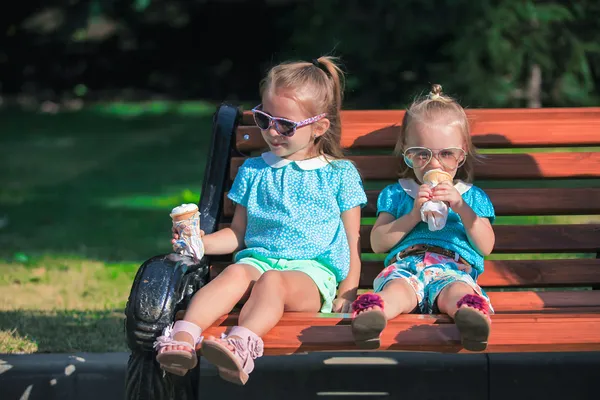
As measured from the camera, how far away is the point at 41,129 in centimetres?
1432

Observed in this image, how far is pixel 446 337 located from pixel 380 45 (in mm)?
9630

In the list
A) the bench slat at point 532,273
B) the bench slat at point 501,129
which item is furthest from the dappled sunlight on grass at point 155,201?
the bench slat at point 532,273

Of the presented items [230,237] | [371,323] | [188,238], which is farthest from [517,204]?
[188,238]

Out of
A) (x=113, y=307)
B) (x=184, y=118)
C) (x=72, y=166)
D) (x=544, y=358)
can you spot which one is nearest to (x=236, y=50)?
(x=184, y=118)

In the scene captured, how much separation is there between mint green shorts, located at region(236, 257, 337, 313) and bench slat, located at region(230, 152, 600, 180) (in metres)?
0.58

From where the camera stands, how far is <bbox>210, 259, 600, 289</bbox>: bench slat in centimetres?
412

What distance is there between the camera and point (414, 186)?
4.03 meters

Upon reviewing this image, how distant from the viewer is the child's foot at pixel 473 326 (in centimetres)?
315

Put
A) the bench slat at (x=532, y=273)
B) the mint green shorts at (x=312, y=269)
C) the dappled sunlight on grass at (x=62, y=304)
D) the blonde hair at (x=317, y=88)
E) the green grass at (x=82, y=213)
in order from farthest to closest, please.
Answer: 1. the green grass at (x=82, y=213)
2. the dappled sunlight on grass at (x=62, y=304)
3. the bench slat at (x=532, y=273)
4. the blonde hair at (x=317, y=88)
5. the mint green shorts at (x=312, y=269)

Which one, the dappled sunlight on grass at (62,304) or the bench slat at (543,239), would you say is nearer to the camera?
the bench slat at (543,239)

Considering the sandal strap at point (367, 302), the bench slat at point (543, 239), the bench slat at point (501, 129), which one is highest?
the bench slat at point (501, 129)

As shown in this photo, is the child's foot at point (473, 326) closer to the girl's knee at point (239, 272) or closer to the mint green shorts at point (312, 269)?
the mint green shorts at point (312, 269)

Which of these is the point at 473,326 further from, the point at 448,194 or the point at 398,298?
the point at 448,194

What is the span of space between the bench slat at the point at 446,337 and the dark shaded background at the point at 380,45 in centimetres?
577
